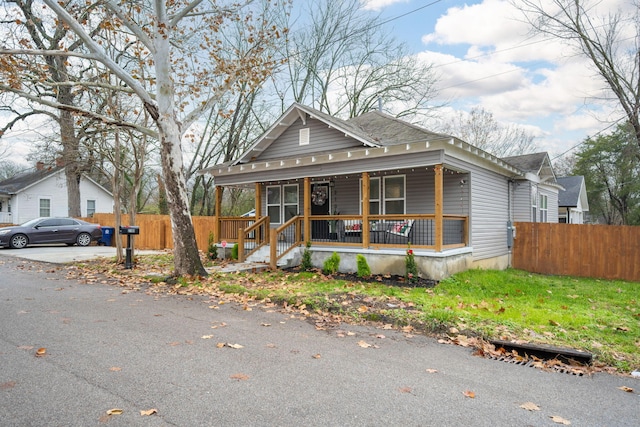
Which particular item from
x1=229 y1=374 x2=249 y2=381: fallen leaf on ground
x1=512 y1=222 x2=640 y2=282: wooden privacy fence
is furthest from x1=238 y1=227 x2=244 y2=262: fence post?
x1=512 y1=222 x2=640 y2=282: wooden privacy fence

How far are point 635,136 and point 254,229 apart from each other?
1672 cm

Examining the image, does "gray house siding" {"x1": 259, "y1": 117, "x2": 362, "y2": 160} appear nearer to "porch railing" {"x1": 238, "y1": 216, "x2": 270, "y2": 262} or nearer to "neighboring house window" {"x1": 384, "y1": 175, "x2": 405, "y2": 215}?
"neighboring house window" {"x1": 384, "y1": 175, "x2": 405, "y2": 215}

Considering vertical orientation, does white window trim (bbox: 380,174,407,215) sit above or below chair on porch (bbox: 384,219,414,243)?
above

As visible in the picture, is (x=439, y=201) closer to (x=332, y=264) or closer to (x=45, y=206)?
(x=332, y=264)

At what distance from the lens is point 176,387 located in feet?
12.0

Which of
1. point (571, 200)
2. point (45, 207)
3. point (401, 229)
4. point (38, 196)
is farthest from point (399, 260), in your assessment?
point (45, 207)

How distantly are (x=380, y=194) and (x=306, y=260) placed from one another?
335 centimetres

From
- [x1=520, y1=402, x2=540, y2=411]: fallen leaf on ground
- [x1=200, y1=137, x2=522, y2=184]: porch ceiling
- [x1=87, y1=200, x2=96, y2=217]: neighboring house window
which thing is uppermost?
[x1=200, y1=137, x2=522, y2=184]: porch ceiling

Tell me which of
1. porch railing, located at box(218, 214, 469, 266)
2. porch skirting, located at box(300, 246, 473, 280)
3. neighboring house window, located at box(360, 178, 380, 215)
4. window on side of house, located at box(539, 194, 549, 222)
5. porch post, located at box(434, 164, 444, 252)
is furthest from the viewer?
window on side of house, located at box(539, 194, 549, 222)

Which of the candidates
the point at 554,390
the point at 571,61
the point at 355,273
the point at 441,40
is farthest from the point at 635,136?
the point at 554,390

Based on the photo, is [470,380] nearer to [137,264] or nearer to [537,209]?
[137,264]

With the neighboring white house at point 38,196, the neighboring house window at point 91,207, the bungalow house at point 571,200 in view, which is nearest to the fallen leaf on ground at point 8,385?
the neighboring white house at point 38,196

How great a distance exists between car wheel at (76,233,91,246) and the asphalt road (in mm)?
16053

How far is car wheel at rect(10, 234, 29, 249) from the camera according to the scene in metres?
18.7
